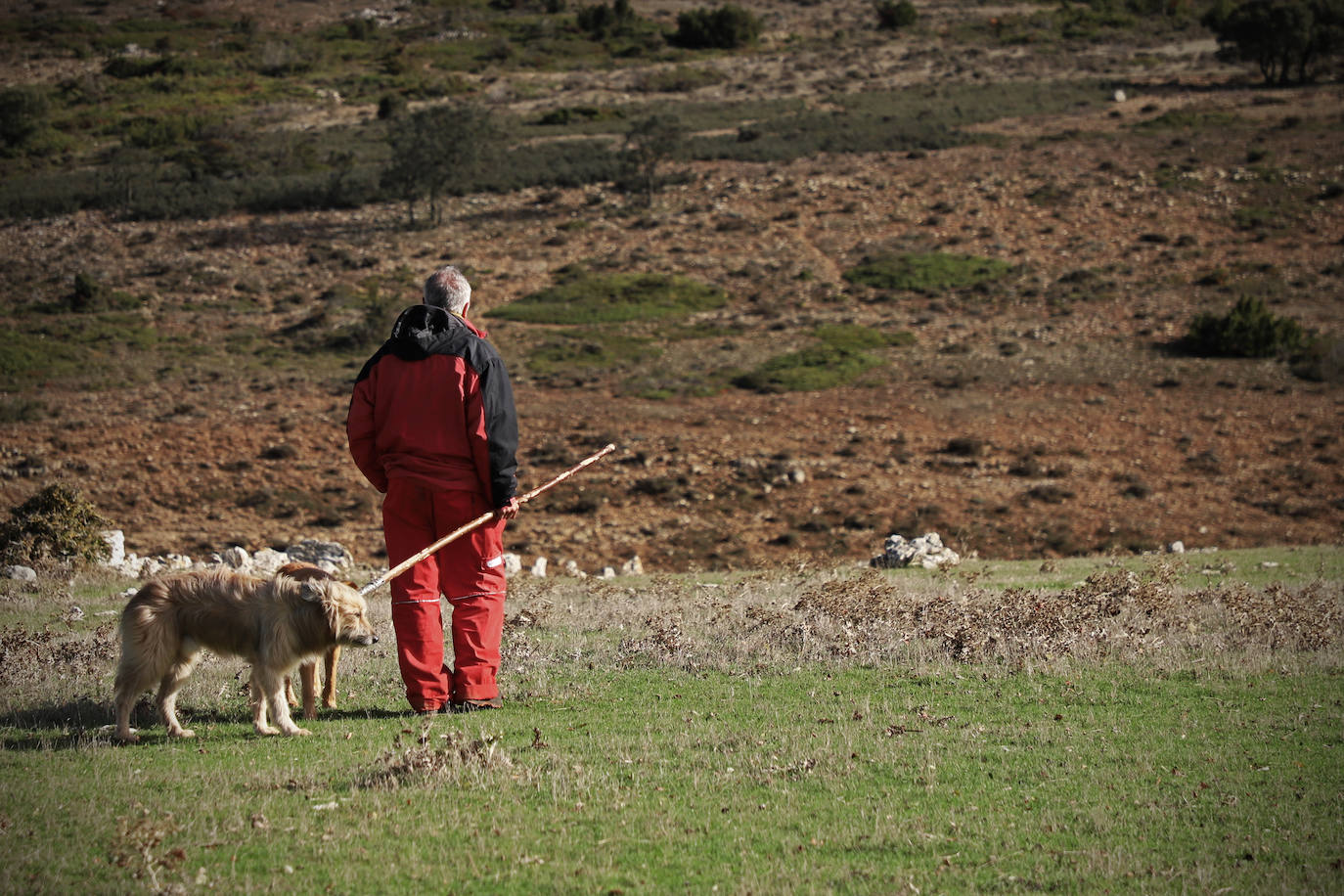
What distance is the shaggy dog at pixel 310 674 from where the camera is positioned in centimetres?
652

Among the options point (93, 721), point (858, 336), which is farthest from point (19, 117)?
point (93, 721)

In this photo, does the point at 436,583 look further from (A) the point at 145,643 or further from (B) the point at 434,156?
(B) the point at 434,156

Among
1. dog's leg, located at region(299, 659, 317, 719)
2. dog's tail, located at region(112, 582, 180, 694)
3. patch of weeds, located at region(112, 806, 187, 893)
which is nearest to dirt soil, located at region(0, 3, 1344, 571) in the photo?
dog's leg, located at region(299, 659, 317, 719)

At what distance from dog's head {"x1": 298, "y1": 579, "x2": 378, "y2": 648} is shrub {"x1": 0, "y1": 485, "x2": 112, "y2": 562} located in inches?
386

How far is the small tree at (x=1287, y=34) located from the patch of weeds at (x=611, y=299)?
38.3m

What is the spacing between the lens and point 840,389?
98.9 ft

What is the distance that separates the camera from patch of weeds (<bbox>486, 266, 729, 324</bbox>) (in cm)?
3503

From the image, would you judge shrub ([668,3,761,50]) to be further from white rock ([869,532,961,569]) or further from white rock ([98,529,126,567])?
white rock ([98,529,126,567])

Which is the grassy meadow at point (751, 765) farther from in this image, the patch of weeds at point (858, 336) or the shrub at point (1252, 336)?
the shrub at point (1252, 336)

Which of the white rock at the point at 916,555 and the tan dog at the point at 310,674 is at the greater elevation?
the tan dog at the point at 310,674

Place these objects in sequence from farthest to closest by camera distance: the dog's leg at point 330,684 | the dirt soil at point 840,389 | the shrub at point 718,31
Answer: the shrub at point 718,31 < the dirt soil at point 840,389 < the dog's leg at point 330,684

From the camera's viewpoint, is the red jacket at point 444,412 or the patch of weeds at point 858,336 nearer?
the red jacket at point 444,412

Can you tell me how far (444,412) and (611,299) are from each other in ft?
97.6

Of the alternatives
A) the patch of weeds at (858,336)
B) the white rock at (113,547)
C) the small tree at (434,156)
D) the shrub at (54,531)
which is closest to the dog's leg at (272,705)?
the shrub at (54,531)
